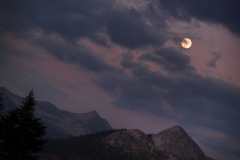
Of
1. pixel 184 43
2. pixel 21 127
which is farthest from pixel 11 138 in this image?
pixel 184 43

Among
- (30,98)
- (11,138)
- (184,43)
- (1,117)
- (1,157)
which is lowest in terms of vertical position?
(1,157)

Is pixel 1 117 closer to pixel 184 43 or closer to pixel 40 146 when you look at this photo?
pixel 40 146

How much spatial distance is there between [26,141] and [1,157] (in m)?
3.39

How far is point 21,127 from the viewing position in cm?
3059

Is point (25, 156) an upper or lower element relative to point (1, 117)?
lower

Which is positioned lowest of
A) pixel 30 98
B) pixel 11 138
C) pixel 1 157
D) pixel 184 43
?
pixel 1 157

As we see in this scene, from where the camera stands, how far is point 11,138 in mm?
30359

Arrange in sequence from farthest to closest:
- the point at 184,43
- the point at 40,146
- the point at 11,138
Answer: the point at 184,43
the point at 40,146
the point at 11,138

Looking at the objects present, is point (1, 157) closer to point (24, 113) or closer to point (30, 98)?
point (24, 113)

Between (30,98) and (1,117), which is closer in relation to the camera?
(1,117)

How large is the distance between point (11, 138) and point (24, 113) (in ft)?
11.5

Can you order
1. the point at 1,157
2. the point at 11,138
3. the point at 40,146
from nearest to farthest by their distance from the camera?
1. the point at 1,157
2. the point at 11,138
3. the point at 40,146

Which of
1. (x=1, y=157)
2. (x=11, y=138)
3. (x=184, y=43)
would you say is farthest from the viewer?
(x=184, y=43)

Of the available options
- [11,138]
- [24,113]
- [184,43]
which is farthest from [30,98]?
[184,43]
